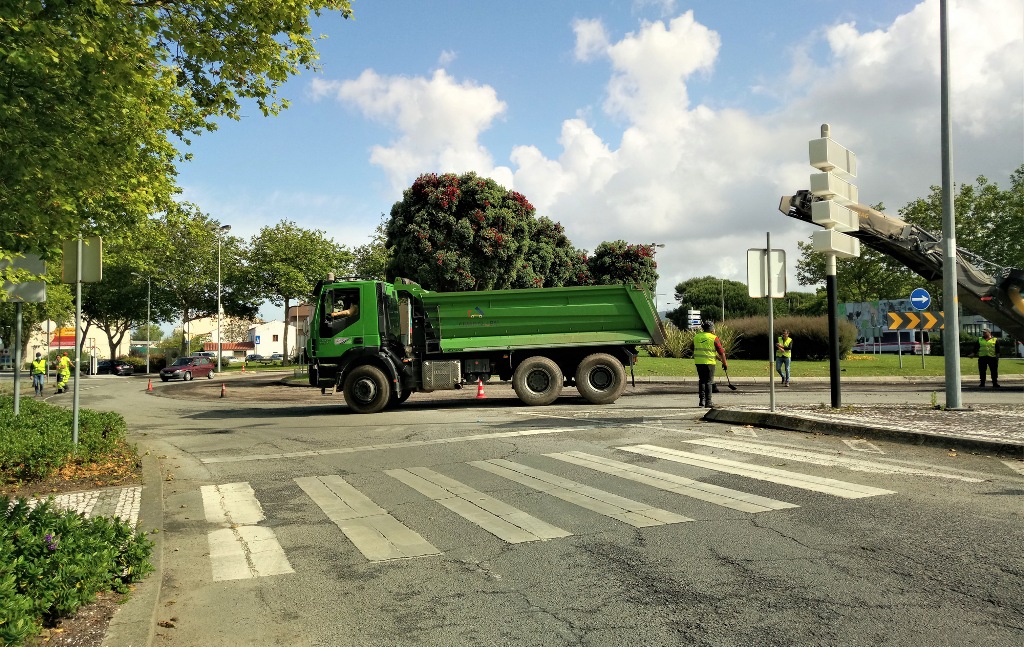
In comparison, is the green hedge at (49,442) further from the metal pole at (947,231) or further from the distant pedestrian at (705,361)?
the metal pole at (947,231)

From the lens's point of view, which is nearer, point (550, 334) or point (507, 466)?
point (507, 466)

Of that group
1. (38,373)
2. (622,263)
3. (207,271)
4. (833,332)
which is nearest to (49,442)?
(833,332)

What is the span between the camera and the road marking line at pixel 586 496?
5.69 m

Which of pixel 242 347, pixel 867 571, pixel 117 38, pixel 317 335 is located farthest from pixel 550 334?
pixel 242 347

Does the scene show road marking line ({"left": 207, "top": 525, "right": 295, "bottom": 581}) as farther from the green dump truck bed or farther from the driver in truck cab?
the green dump truck bed

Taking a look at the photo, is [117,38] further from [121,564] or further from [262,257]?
[262,257]

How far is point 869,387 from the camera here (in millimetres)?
21922

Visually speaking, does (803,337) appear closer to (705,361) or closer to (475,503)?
(705,361)

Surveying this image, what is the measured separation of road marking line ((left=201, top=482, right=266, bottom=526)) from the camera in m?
6.29

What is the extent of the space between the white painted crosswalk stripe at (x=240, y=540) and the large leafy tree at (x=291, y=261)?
39.4m

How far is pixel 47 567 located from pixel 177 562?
4.43 ft

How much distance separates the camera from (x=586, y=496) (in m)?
6.56

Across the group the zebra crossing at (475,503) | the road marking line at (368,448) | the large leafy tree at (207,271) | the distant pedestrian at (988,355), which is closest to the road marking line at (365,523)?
the zebra crossing at (475,503)

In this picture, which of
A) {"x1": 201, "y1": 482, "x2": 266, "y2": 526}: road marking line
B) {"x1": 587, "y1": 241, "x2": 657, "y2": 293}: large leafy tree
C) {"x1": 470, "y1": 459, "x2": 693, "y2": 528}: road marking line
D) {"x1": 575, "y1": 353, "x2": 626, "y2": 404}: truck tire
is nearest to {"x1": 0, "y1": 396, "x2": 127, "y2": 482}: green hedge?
{"x1": 201, "y1": 482, "x2": 266, "y2": 526}: road marking line
